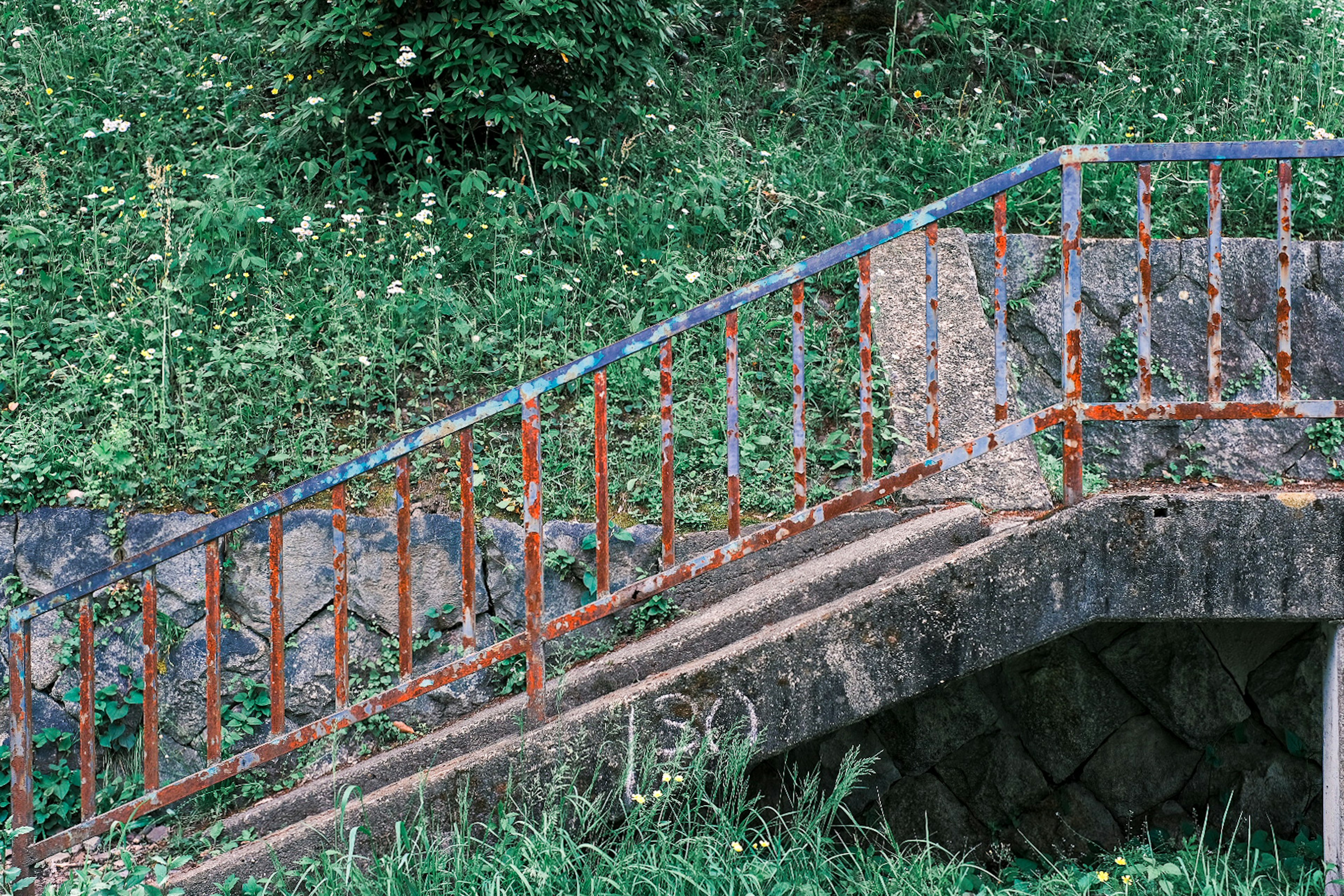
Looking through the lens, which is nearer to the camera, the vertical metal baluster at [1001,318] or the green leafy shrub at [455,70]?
the vertical metal baluster at [1001,318]

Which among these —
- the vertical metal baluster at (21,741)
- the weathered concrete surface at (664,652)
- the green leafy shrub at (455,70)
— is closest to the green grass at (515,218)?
the green leafy shrub at (455,70)

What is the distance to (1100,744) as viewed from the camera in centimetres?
414

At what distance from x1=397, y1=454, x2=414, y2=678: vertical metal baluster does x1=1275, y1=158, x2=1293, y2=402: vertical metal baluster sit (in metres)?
2.39

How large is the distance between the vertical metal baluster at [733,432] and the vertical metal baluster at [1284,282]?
1460 millimetres

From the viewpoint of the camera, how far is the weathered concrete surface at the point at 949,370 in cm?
402

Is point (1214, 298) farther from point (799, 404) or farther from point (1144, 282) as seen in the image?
point (799, 404)

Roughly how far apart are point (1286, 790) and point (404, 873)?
3.23 m

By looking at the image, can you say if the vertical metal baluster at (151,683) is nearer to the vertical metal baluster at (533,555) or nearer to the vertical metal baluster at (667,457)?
the vertical metal baluster at (533,555)

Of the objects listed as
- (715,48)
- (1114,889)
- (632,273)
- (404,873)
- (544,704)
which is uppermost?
(715,48)

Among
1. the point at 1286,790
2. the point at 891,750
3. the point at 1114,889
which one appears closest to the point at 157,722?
the point at 891,750

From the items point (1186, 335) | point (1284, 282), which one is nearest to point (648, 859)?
point (1284, 282)

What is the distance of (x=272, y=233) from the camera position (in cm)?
518

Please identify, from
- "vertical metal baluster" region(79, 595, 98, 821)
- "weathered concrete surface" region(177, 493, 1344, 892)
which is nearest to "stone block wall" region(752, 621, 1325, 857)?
"weathered concrete surface" region(177, 493, 1344, 892)

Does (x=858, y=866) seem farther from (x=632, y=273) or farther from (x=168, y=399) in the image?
(x=168, y=399)
